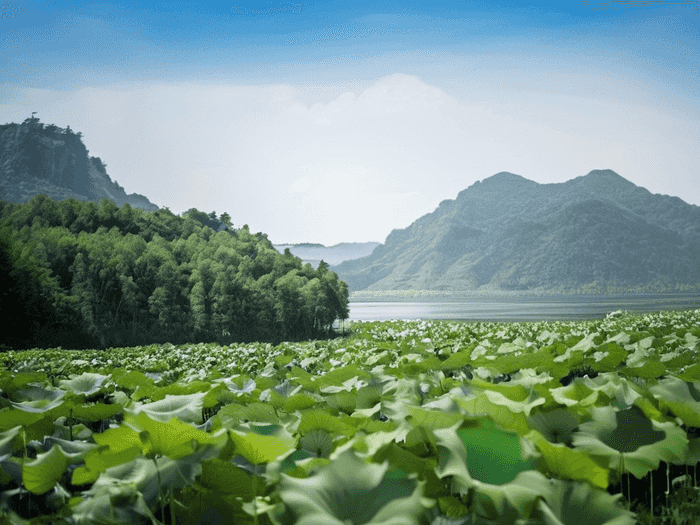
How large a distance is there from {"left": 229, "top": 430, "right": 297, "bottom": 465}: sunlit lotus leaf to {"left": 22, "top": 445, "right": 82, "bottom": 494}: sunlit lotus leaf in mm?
434

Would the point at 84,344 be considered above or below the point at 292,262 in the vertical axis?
below

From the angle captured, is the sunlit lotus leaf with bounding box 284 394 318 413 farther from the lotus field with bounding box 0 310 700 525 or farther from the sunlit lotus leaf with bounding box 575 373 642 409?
the sunlit lotus leaf with bounding box 575 373 642 409

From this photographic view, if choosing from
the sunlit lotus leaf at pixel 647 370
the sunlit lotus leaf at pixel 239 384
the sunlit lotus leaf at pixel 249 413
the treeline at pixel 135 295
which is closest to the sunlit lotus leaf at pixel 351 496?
the sunlit lotus leaf at pixel 249 413

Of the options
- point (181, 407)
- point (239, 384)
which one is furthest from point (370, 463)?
point (239, 384)

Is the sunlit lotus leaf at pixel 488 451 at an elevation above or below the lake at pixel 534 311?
above

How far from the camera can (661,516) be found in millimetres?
1497

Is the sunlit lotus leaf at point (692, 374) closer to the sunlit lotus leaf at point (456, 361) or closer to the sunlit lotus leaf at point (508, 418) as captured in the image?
the sunlit lotus leaf at point (456, 361)

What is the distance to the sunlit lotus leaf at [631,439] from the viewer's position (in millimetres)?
1281

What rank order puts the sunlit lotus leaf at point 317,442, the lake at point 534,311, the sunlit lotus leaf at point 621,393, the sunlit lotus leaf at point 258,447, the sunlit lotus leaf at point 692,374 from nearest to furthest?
the sunlit lotus leaf at point 258,447
the sunlit lotus leaf at point 317,442
the sunlit lotus leaf at point 621,393
the sunlit lotus leaf at point 692,374
the lake at point 534,311

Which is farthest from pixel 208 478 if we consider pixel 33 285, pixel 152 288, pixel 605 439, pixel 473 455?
pixel 152 288

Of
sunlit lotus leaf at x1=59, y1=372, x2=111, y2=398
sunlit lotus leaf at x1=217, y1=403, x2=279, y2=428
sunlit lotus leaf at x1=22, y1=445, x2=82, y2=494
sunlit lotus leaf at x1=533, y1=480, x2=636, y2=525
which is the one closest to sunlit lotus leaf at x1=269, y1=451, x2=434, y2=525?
sunlit lotus leaf at x1=533, y1=480, x2=636, y2=525

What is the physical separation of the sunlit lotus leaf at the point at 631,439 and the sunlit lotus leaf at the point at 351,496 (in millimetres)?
611

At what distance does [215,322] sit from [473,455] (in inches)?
1952

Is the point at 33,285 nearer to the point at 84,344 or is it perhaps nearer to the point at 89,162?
the point at 84,344
